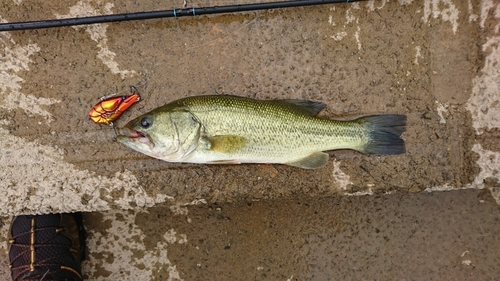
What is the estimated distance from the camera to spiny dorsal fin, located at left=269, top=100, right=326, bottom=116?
95.8 inches

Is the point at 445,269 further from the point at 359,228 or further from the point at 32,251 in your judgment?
the point at 32,251

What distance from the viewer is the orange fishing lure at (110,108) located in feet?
8.19

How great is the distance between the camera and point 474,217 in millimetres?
2963

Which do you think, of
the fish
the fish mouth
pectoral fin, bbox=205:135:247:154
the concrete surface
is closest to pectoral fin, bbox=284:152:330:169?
the fish

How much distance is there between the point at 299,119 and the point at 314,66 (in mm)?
513

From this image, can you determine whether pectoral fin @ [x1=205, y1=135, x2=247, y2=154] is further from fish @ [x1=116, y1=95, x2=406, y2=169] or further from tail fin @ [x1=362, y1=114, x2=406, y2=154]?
tail fin @ [x1=362, y1=114, x2=406, y2=154]

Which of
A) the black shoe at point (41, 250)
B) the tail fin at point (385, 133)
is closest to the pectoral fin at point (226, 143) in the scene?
the tail fin at point (385, 133)

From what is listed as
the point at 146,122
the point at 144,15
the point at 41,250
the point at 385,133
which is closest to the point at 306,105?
the point at 385,133

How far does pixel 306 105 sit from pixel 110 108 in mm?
1389

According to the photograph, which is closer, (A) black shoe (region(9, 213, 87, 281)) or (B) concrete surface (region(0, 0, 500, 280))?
(B) concrete surface (region(0, 0, 500, 280))

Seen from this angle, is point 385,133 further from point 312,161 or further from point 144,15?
point 144,15

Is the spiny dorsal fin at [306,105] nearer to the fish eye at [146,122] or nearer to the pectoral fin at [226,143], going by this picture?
the pectoral fin at [226,143]

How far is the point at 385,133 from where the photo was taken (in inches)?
95.3

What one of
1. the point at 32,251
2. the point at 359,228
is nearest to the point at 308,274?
the point at 359,228
